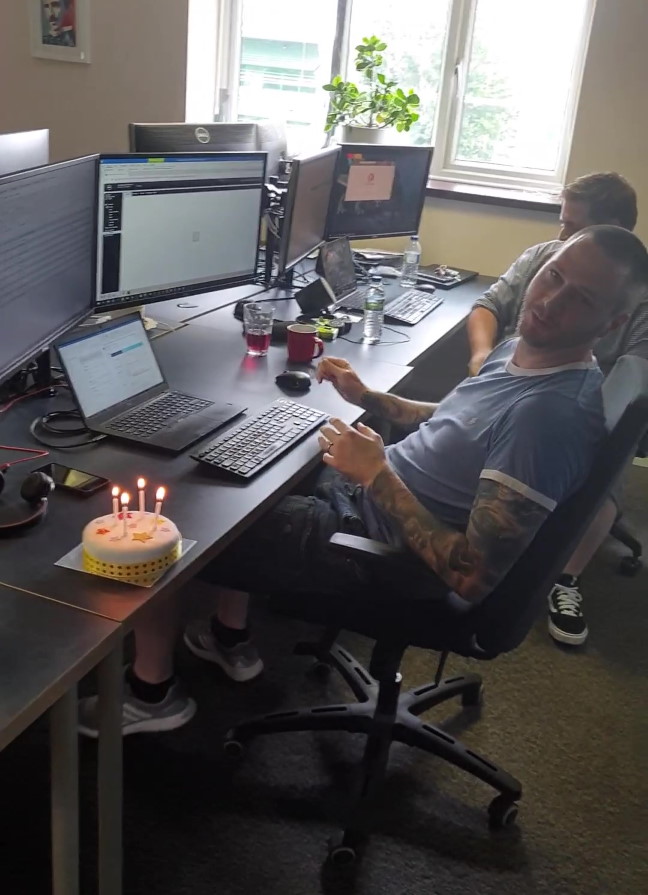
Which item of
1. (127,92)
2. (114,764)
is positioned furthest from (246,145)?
(114,764)

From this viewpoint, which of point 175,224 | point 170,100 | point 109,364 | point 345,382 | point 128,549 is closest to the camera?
point 128,549

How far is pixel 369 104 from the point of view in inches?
144

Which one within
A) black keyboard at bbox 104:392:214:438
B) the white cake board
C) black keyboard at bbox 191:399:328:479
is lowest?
the white cake board

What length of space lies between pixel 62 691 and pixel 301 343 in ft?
4.41

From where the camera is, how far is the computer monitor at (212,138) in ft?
8.07

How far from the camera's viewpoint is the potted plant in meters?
3.58

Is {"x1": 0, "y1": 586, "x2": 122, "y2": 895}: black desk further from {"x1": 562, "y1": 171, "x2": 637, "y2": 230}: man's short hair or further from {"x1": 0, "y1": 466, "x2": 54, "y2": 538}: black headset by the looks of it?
{"x1": 562, "y1": 171, "x2": 637, "y2": 230}: man's short hair

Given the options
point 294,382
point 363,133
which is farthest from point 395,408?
point 363,133

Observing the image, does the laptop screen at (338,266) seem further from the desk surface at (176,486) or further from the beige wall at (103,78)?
the beige wall at (103,78)

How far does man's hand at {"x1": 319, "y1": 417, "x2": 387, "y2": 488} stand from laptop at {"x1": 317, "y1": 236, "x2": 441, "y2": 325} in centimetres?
114

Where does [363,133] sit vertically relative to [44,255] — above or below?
above

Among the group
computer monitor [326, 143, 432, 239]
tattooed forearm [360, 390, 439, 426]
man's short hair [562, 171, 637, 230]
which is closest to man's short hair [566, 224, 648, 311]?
tattooed forearm [360, 390, 439, 426]

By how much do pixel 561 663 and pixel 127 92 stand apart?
3174mm

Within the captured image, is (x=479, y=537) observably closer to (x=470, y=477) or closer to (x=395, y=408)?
(x=470, y=477)
